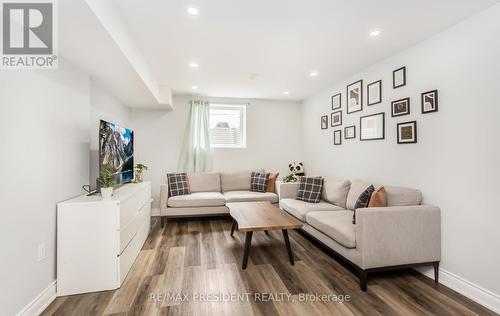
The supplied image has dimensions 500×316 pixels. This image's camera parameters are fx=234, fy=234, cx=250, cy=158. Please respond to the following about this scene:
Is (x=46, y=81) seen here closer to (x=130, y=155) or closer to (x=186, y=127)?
(x=130, y=155)

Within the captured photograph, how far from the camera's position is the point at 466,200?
2.06m

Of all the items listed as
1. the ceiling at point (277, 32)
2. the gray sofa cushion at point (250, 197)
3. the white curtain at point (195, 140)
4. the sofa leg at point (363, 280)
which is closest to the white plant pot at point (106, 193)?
the ceiling at point (277, 32)

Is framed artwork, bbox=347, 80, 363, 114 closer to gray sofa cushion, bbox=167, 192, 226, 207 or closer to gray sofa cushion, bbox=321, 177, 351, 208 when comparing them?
gray sofa cushion, bbox=321, 177, 351, 208

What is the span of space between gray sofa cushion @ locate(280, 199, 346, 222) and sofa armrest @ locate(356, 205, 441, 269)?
1.07m

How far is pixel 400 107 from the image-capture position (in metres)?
2.69

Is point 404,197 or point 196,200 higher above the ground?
point 404,197

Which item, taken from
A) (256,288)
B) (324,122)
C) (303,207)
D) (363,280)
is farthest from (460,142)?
(324,122)

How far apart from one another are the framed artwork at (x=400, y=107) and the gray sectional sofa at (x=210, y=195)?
91.6 inches

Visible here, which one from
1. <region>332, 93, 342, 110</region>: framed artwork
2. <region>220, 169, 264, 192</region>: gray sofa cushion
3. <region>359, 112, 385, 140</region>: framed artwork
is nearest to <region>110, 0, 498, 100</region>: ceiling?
<region>332, 93, 342, 110</region>: framed artwork

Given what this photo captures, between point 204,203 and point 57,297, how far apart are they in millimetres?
2244

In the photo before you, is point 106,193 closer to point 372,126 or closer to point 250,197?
point 250,197

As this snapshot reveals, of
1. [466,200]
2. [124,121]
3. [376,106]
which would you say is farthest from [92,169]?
[466,200]

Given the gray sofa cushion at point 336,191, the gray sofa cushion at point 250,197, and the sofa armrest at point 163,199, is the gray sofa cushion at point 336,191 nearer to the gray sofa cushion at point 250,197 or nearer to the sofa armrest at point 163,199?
the gray sofa cushion at point 250,197

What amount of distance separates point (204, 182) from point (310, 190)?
2044mm
